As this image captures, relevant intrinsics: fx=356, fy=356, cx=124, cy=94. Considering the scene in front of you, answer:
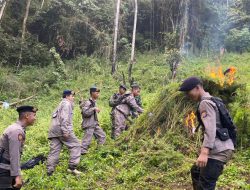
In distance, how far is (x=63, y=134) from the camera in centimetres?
691

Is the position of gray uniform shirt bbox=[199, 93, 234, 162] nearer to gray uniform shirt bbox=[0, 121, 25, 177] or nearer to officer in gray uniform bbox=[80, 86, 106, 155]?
gray uniform shirt bbox=[0, 121, 25, 177]

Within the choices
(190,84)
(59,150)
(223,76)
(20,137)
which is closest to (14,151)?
(20,137)

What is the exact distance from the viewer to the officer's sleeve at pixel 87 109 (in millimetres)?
8109

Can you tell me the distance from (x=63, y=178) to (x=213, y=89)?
411 centimetres

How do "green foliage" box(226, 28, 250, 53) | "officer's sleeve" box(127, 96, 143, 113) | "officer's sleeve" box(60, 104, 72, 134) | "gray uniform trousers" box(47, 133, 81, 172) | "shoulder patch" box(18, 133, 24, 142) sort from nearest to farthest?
1. "shoulder patch" box(18, 133, 24, 142)
2. "officer's sleeve" box(60, 104, 72, 134)
3. "gray uniform trousers" box(47, 133, 81, 172)
4. "officer's sleeve" box(127, 96, 143, 113)
5. "green foliage" box(226, 28, 250, 53)

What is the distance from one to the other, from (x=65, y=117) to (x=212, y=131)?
3.60 m

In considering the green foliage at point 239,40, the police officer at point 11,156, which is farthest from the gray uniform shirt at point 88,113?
the green foliage at point 239,40

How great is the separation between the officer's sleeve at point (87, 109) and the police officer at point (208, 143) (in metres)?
4.20

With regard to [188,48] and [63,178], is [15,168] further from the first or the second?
[188,48]

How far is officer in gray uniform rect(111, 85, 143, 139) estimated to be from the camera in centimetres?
911

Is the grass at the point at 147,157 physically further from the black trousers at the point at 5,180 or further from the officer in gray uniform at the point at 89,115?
the black trousers at the point at 5,180

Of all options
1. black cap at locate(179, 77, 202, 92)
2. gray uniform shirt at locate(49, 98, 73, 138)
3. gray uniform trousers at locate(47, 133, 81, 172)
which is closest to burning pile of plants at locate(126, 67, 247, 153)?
gray uniform trousers at locate(47, 133, 81, 172)

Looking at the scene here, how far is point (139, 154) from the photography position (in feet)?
25.3

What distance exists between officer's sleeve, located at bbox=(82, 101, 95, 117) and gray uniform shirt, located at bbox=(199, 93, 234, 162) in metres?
4.29
